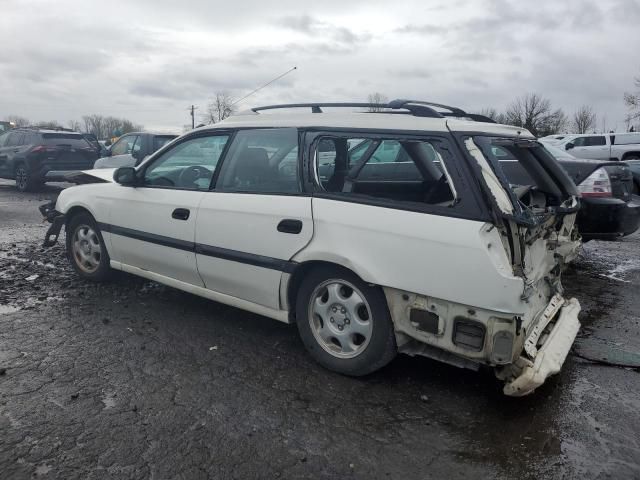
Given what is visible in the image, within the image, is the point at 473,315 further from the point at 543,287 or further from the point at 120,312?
the point at 120,312

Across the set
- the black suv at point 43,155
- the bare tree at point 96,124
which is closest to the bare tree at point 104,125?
the bare tree at point 96,124

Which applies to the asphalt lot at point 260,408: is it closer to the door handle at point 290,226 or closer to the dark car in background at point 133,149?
the door handle at point 290,226

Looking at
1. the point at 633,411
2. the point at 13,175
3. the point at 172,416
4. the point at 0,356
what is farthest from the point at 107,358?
the point at 13,175

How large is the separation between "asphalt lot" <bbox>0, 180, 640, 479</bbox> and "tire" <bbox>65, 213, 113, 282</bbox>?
0.63m

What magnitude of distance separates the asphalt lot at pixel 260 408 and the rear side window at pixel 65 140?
11.2 meters

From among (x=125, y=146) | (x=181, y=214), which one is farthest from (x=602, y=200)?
(x=125, y=146)

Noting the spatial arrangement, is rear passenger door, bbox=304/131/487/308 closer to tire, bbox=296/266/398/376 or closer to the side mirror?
tire, bbox=296/266/398/376

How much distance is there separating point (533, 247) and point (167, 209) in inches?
110

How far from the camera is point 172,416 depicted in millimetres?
2922

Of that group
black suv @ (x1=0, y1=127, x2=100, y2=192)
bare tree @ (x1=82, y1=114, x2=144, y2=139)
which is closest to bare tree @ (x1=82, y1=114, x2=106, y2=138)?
bare tree @ (x1=82, y1=114, x2=144, y2=139)

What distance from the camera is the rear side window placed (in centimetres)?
1427

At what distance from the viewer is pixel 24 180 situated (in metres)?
14.3

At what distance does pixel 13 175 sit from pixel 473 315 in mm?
15236

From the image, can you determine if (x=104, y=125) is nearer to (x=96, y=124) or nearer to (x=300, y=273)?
(x=96, y=124)
